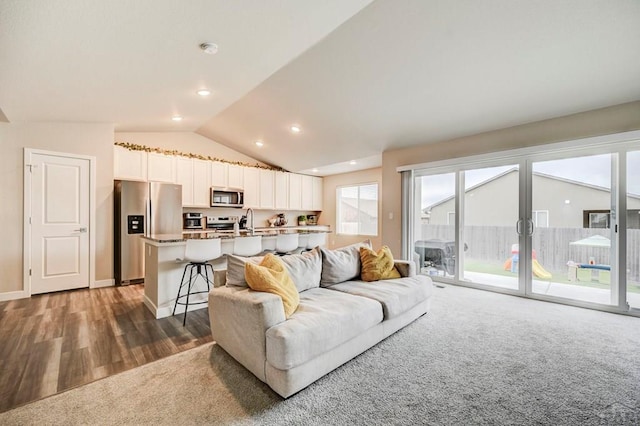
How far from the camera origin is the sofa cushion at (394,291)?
249 centimetres

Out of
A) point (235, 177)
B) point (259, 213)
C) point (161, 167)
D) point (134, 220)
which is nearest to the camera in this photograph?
point (134, 220)

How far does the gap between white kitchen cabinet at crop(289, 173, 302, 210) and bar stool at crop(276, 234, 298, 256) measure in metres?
3.19

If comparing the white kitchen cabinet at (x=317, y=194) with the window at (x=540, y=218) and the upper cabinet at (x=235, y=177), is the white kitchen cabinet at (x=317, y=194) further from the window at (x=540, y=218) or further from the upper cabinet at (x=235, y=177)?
the window at (x=540, y=218)

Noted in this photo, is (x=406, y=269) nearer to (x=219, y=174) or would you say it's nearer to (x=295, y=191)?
(x=219, y=174)

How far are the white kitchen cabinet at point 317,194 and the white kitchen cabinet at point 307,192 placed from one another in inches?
4.5

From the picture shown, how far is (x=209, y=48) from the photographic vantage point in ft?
8.50

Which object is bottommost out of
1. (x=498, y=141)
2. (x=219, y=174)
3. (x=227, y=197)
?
(x=227, y=197)

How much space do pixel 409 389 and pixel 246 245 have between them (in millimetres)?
2459

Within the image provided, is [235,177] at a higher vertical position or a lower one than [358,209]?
higher

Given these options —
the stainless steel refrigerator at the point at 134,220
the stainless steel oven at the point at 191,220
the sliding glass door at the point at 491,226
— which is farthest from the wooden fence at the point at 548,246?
the stainless steel refrigerator at the point at 134,220

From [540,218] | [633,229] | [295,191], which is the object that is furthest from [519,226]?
[295,191]

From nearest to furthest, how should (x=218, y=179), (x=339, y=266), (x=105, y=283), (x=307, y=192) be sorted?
(x=339, y=266) < (x=105, y=283) < (x=218, y=179) < (x=307, y=192)

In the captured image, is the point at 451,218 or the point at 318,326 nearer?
the point at 318,326

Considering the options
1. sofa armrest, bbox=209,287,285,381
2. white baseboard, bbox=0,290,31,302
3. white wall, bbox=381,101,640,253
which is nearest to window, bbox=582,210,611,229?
white wall, bbox=381,101,640,253
